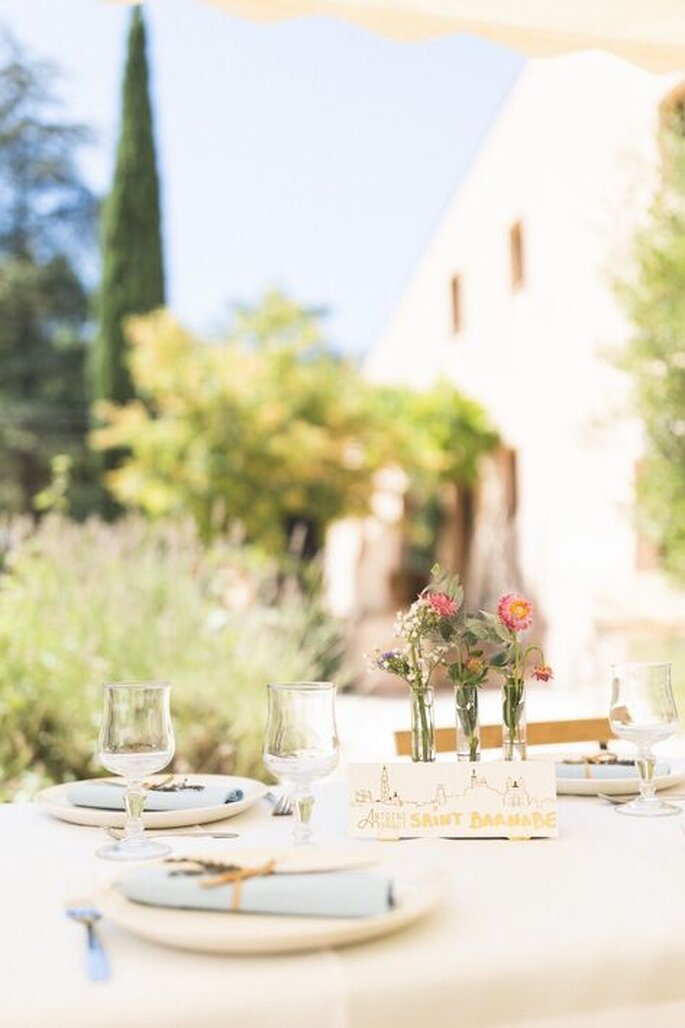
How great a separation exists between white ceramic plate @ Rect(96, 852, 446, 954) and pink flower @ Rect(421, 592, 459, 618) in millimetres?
491

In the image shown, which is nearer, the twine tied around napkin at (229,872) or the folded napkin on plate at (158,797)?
the twine tied around napkin at (229,872)

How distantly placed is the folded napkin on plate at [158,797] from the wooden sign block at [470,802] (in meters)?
0.27

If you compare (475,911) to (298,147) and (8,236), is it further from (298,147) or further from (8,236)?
(298,147)

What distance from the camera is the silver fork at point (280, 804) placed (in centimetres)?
198

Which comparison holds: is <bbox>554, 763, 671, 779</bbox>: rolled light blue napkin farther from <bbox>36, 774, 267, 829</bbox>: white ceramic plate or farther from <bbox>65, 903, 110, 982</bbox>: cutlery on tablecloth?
<bbox>65, 903, 110, 982</bbox>: cutlery on tablecloth

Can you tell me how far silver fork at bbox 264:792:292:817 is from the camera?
198cm

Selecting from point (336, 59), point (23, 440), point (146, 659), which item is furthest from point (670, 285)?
point (336, 59)

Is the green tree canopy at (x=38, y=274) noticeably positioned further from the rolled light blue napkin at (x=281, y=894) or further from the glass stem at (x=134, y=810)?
the rolled light blue napkin at (x=281, y=894)

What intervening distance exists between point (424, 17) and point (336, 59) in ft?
94.4

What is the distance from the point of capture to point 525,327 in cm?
1251

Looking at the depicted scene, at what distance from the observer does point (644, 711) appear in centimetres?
193

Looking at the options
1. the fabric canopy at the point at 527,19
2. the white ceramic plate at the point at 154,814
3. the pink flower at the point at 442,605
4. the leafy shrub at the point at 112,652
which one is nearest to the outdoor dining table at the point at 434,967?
the white ceramic plate at the point at 154,814

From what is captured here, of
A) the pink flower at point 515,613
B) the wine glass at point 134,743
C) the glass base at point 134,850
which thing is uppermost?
the pink flower at point 515,613

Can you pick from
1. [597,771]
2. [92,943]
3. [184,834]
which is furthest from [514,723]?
[92,943]
